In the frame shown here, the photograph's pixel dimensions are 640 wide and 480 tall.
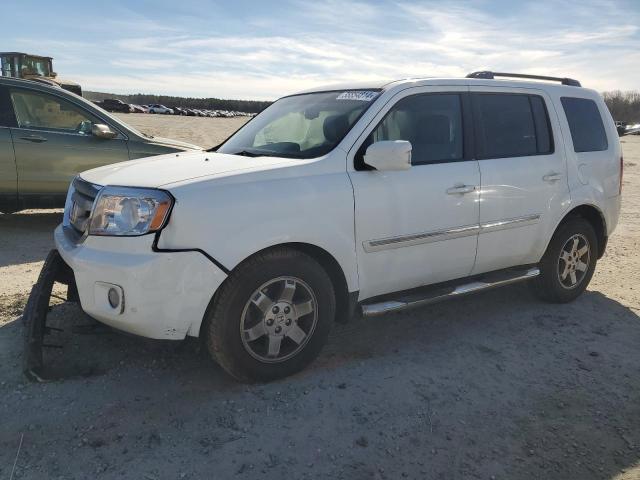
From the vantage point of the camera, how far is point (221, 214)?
299 centimetres

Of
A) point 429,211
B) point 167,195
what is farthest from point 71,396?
point 429,211

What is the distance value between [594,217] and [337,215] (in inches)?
119

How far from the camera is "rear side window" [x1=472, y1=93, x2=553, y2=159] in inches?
167

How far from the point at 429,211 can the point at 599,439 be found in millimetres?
1688

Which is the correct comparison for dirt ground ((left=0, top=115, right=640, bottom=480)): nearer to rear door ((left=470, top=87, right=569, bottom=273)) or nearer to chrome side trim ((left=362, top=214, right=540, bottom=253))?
rear door ((left=470, top=87, right=569, bottom=273))

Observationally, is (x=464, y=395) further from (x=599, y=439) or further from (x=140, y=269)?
(x=140, y=269)

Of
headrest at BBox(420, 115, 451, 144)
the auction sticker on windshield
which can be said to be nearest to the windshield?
the auction sticker on windshield

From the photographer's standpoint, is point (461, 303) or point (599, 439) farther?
point (461, 303)

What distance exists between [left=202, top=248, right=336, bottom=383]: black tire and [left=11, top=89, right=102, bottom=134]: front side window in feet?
16.7

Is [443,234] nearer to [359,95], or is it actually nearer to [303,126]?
[359,95]

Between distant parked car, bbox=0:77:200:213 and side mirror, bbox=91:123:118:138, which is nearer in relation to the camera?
distant parked car, bbox=0:77:200:213

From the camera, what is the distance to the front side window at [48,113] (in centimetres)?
685

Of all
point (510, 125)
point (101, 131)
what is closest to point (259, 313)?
point (510, 125)

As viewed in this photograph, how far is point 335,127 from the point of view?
12.2ft
